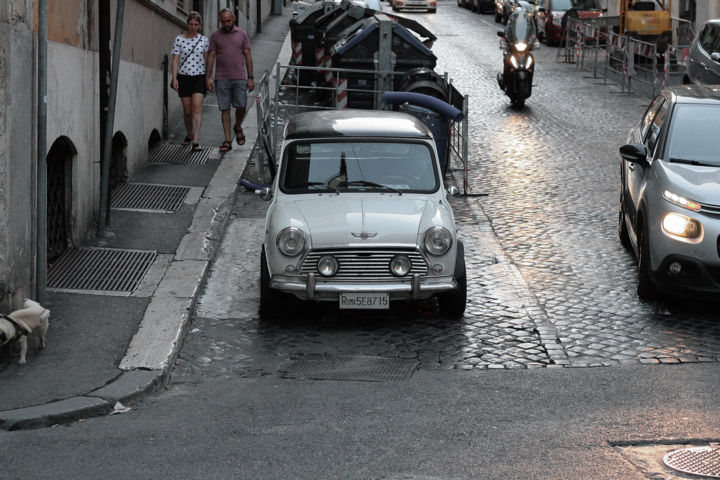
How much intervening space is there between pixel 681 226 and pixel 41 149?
5.12 m

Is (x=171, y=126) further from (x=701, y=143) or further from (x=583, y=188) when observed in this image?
(x=701, y=143)

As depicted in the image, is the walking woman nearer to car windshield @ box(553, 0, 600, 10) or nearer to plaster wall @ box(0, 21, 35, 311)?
plaster wall @ box(0, 21, 35, 311)

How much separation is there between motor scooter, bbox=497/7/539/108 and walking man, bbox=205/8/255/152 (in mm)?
7417

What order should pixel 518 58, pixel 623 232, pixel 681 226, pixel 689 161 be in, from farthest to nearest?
pixel 518 58 → pixel 623 232 → pixel 689 161 → pixel 681 226

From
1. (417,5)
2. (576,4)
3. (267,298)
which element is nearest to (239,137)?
(267,298)

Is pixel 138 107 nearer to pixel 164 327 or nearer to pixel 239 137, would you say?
pixel 239 137

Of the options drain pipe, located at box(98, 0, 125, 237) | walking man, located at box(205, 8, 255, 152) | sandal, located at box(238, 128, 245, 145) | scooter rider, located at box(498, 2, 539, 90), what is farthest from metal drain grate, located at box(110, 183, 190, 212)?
scooter rider, located at box(498, 2, 539, 90)

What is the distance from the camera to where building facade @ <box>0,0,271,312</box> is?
28.9ft

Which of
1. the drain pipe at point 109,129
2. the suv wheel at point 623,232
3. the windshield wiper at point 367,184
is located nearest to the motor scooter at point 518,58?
the suv wheel at point 623,232

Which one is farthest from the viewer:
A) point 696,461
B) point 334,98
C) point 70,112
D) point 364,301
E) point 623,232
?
point 334,98

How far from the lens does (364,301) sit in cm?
948

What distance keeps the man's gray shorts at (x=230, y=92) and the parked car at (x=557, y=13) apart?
65.3 ft

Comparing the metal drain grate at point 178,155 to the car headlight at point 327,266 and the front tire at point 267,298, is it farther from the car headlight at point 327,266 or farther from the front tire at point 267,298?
the car headlight at point 327,266

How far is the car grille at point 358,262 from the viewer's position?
9.55m
